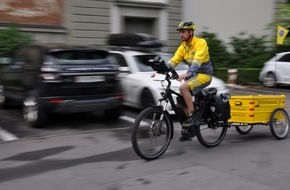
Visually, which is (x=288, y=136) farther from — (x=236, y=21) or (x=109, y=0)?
(x=236, y=21)

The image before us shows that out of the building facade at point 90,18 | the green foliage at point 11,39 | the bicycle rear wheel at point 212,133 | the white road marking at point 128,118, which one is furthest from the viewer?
the building facade at point 90,18

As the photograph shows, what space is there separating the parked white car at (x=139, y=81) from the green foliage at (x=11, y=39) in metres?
4.00

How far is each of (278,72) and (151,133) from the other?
11.2 meters

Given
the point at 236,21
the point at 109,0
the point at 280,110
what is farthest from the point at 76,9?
the point at 280,110

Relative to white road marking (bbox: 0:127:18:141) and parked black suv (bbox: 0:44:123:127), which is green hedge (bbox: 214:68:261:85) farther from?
white road marking (bbox: 0:127:18:141)

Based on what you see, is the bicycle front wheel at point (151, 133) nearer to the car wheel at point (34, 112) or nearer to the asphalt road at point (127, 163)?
the asphalt road at point (127, 163)

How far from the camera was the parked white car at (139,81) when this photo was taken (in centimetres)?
975

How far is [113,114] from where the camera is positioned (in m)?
9.22

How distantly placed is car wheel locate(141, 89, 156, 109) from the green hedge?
26.5ft

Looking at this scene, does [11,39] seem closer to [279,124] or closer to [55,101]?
[55,101]

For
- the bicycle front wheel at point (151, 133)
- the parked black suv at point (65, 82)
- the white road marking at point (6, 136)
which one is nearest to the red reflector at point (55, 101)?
the parked black suv at point (65, 82)

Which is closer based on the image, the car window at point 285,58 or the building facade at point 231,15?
the car window at point 285,58

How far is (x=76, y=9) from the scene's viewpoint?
647 inches

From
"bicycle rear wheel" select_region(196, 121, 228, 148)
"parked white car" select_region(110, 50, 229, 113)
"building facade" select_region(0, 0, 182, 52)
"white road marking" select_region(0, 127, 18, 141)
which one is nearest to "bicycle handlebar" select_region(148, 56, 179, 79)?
"bicycle rear wheel" select_region(196, 121, 228, 148)
